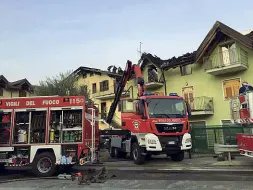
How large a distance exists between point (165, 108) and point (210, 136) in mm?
5309

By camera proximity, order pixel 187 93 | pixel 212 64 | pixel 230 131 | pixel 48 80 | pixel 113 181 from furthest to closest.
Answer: pixel 48 80, pixel 187 93, pixel 212 64, pixel 230 131, pixel 113 181

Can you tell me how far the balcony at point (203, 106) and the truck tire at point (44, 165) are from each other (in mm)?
16509

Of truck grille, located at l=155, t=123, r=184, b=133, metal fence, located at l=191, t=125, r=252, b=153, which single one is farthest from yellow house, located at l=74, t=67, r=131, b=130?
truck grille, located at l=155, t=123, r=184, b=133

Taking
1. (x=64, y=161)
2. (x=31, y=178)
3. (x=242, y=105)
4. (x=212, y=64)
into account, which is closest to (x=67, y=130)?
(x=64, y=161)

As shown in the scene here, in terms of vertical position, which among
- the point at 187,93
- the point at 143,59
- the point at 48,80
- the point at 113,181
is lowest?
the point at 113,181

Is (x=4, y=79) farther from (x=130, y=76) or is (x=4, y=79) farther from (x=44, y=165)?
(x=44, y=165)

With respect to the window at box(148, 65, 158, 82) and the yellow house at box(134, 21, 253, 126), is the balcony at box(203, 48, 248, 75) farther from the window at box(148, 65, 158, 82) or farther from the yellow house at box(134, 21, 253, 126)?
the window at box(148, 65, 158, 82)

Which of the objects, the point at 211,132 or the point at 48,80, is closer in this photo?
the point at 211,132

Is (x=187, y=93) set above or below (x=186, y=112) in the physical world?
above

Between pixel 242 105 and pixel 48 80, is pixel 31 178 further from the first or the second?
pixel 48 80

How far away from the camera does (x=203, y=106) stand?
24.6 metres

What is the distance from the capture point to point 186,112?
45.0 feet

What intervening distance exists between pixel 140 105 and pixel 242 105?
475cm

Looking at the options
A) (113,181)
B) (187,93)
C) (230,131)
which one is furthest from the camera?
A: (187,93)
